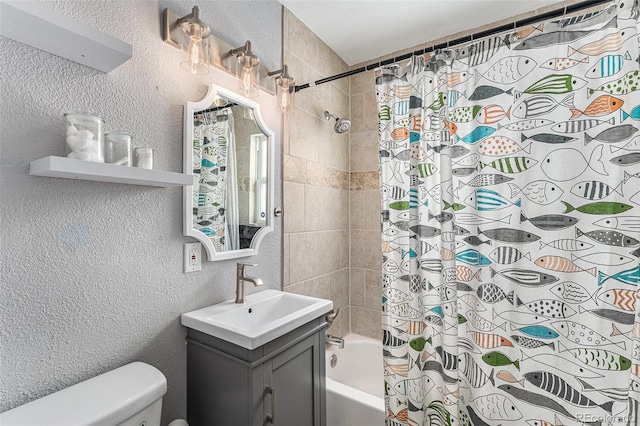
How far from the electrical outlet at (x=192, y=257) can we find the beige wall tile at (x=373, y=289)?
4.74 ft

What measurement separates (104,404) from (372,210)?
1.93 meters

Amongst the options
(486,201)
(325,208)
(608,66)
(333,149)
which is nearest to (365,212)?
(325,208)

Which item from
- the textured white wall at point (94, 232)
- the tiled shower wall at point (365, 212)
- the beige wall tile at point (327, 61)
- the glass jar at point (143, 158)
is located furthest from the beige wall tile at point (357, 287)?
the glass jar at point (143, 158)

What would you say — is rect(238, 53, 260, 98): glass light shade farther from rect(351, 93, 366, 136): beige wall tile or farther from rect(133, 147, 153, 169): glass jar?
rect(351, 93, 366, 136): beige wall tile

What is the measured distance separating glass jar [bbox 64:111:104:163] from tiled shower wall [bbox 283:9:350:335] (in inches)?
39.8

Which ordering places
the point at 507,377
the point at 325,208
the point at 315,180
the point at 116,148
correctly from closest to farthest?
the point at 116,148, the point at 507,377, the point at 315,180, the point at 325,208

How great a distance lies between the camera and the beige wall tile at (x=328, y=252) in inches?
83.7

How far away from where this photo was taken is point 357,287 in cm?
246

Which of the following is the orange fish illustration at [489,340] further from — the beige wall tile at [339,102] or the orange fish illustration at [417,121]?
the beige wall tile at [339,102]

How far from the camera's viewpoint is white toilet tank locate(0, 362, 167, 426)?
2.57ft

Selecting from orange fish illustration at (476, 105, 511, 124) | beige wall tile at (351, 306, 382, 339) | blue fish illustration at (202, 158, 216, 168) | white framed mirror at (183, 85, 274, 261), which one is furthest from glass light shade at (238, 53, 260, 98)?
beige wall tile at (351, 306, 382, 339)

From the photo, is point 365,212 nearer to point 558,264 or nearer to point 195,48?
point 558,264

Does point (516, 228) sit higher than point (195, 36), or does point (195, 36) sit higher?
point (195, 36)

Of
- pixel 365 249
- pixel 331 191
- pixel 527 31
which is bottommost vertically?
pixel 365 249
